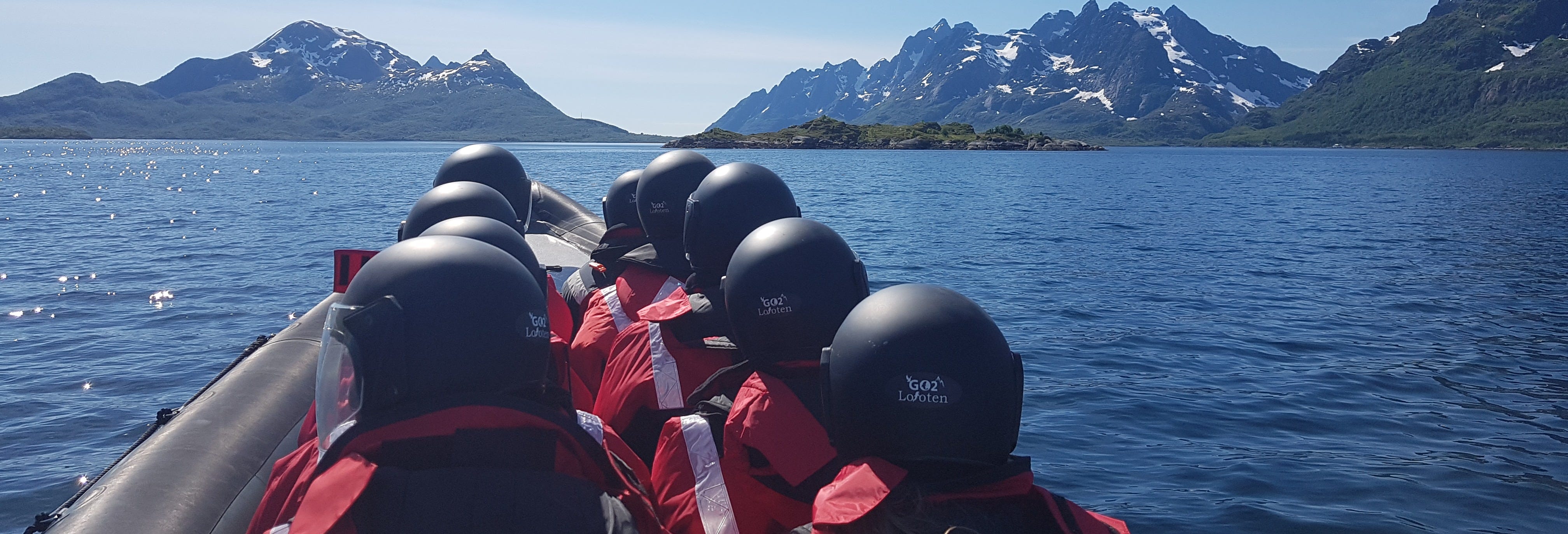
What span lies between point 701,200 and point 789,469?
2749 mm

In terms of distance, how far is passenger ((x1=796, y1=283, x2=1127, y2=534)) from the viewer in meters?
3.31

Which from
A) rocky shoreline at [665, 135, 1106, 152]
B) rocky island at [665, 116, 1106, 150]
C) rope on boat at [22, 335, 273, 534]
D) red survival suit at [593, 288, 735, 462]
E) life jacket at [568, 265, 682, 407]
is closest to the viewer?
rope on boat at [22, 335, 273, 534]

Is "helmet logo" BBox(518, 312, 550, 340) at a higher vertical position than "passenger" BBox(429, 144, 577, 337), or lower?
lower

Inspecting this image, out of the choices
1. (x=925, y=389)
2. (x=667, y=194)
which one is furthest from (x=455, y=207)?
(x=925, y=389)

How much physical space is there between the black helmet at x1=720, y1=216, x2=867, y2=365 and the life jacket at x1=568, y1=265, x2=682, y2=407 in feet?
5.52

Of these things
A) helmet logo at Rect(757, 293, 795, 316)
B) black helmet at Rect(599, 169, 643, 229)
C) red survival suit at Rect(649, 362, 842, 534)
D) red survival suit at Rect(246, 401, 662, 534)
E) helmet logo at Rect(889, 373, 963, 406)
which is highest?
black helmet at Rect(599, 169, 643, 229)

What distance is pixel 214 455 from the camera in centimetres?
614

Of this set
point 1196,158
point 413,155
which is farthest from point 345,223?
point 1196,158

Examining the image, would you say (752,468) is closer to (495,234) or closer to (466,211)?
(495,234)

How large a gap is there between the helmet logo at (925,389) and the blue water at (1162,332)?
6.30 metres

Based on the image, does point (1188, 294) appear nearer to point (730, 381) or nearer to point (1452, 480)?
point (1452, 480)

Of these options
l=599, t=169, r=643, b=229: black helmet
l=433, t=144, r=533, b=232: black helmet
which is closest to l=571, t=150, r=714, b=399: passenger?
l=599, t=169, r=643, b=229: black helmet

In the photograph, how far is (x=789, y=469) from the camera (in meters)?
4.15

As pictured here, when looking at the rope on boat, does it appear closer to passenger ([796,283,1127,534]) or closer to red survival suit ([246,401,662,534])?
red survival suit ([246,401,662,534])
